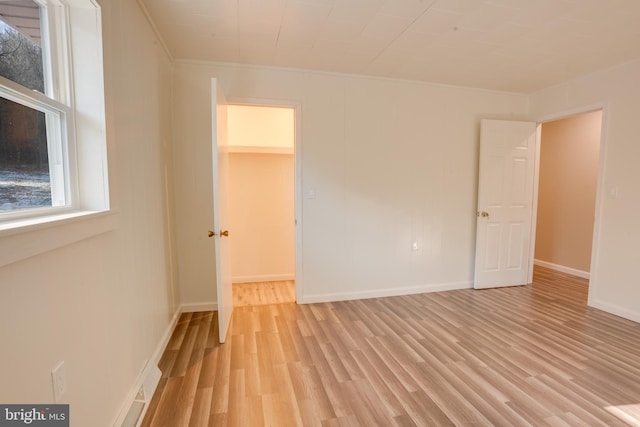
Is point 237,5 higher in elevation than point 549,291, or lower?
higher

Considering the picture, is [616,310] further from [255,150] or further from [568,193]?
[255,150]

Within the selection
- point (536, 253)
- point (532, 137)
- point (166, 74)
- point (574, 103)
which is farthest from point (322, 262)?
point (536, 253)

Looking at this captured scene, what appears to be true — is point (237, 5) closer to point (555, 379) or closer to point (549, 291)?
point (555, 379)

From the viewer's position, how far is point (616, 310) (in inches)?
113

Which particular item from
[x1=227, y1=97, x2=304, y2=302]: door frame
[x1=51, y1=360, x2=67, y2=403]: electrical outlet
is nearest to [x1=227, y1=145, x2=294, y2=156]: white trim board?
[x1=227, y1=97, x2=304, y2=302]: door frame

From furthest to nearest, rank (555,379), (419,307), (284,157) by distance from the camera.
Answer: (284,157), (419,307), (555,379)

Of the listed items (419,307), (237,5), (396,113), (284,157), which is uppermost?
(237,5)

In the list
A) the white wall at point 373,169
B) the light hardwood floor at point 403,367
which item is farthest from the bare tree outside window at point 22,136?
the white wall at point 373,169

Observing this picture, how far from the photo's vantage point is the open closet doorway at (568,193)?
4004 mm

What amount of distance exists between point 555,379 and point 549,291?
2099 mm

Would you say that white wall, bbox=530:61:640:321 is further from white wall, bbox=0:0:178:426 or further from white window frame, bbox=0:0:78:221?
white window frame, bbox=0:0:78:221

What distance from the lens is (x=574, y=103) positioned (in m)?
3.18

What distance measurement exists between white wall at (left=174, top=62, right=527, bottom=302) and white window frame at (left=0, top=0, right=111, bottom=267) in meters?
1.51

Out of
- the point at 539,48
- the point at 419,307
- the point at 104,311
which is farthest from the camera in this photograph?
the point at 419,307
